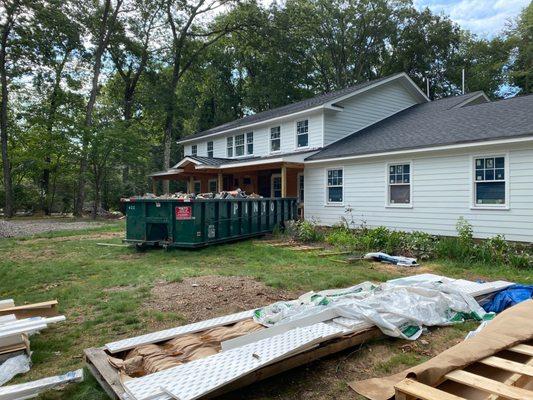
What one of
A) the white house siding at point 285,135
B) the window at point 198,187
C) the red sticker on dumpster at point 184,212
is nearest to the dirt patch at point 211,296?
the red sticker on dumpster at point 184,212

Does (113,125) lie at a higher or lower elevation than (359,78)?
lower

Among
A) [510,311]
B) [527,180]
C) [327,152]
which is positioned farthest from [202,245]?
[527,180]

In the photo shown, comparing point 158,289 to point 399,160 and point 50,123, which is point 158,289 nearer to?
point 399,160

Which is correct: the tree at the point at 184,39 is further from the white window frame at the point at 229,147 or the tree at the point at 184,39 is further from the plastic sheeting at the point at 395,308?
the plastic sheeting at the point at 395,308

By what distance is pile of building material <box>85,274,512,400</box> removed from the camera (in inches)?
104

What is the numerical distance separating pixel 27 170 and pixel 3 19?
923cm

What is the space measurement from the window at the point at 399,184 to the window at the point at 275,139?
7.13 metres

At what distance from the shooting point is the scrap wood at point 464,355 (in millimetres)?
2553

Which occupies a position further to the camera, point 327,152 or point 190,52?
point 190,52

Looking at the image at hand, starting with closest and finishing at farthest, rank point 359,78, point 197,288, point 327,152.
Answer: point 197,288, point 327,152, point 359,78

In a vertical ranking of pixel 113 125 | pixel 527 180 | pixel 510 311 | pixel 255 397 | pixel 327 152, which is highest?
pixel 113 125

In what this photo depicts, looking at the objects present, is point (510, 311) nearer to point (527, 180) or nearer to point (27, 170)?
point (527, 180)

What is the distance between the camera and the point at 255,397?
281cm

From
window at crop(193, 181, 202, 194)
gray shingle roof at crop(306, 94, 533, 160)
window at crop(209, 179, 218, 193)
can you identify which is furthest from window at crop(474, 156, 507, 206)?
window at crop(193, 181, 202, 194)
